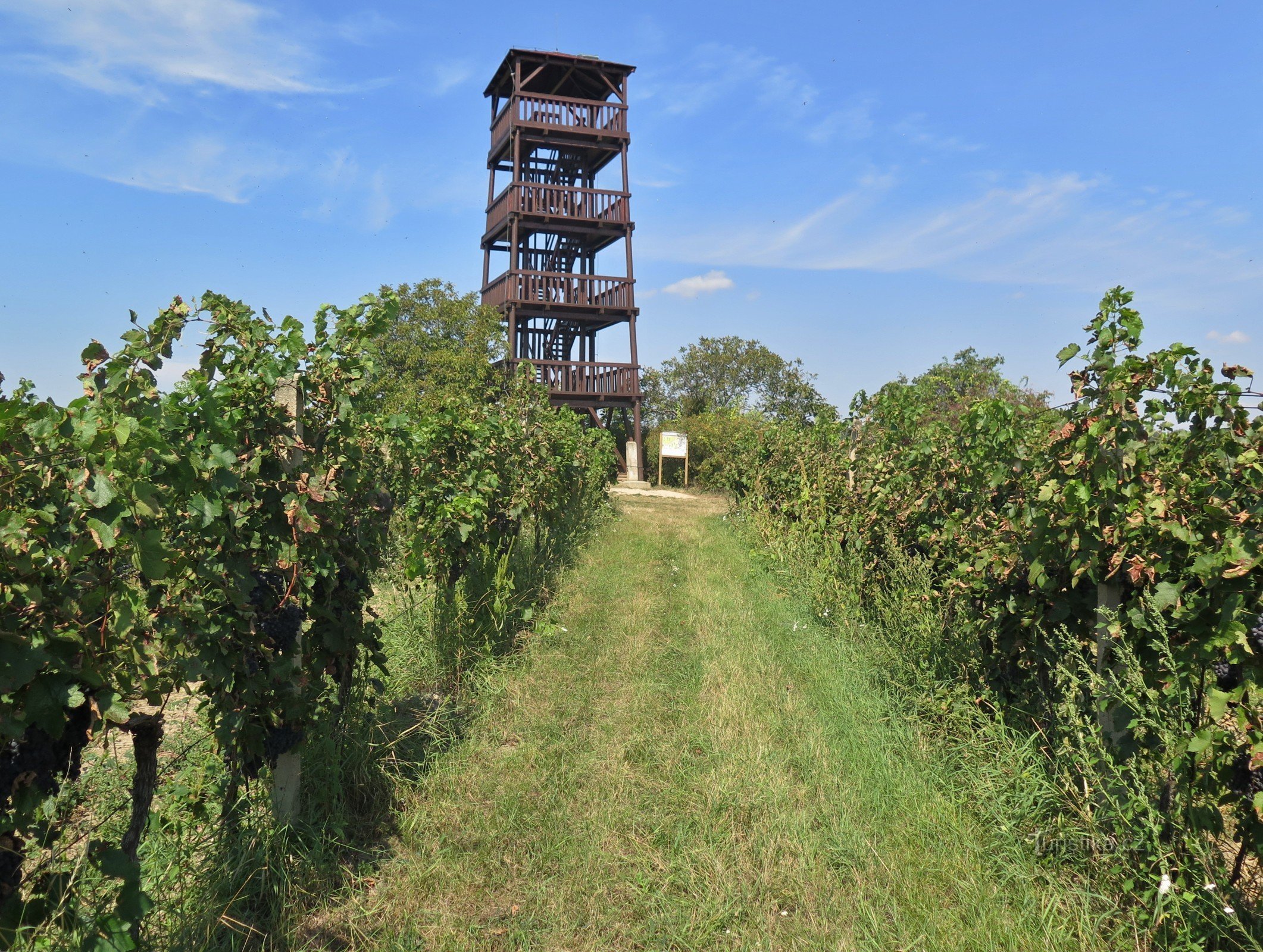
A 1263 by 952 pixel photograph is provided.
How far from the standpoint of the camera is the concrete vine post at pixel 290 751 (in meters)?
3.36

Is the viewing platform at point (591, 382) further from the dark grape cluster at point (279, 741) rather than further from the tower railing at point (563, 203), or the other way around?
the dark grape cluster at point (279, 741)

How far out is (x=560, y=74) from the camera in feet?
Result: 80.7

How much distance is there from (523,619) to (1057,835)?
4009 mm

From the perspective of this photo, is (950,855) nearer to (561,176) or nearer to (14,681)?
(14,681)

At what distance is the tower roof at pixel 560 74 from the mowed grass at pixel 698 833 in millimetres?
21487

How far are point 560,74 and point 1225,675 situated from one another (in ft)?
82.7

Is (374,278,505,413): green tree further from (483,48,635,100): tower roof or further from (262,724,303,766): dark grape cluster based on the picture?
(262,724,303,766): dark grape cluster

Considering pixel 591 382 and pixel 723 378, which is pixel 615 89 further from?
pixel 723 378

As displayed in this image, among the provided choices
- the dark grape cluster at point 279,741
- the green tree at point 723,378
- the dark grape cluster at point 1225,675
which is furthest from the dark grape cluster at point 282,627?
the green tree at point 723,378

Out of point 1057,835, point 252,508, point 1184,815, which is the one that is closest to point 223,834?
point 252,508

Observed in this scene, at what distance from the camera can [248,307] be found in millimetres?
3484

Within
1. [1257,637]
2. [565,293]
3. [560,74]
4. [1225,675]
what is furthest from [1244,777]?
[560,74]

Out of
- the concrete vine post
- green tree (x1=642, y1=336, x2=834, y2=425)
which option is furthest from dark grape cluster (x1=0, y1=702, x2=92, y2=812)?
green tree (x1=642, y1=336, x2=834, y2=425)

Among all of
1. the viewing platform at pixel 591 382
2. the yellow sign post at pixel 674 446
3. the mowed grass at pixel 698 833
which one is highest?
the viewing platform at pixel 591 382
